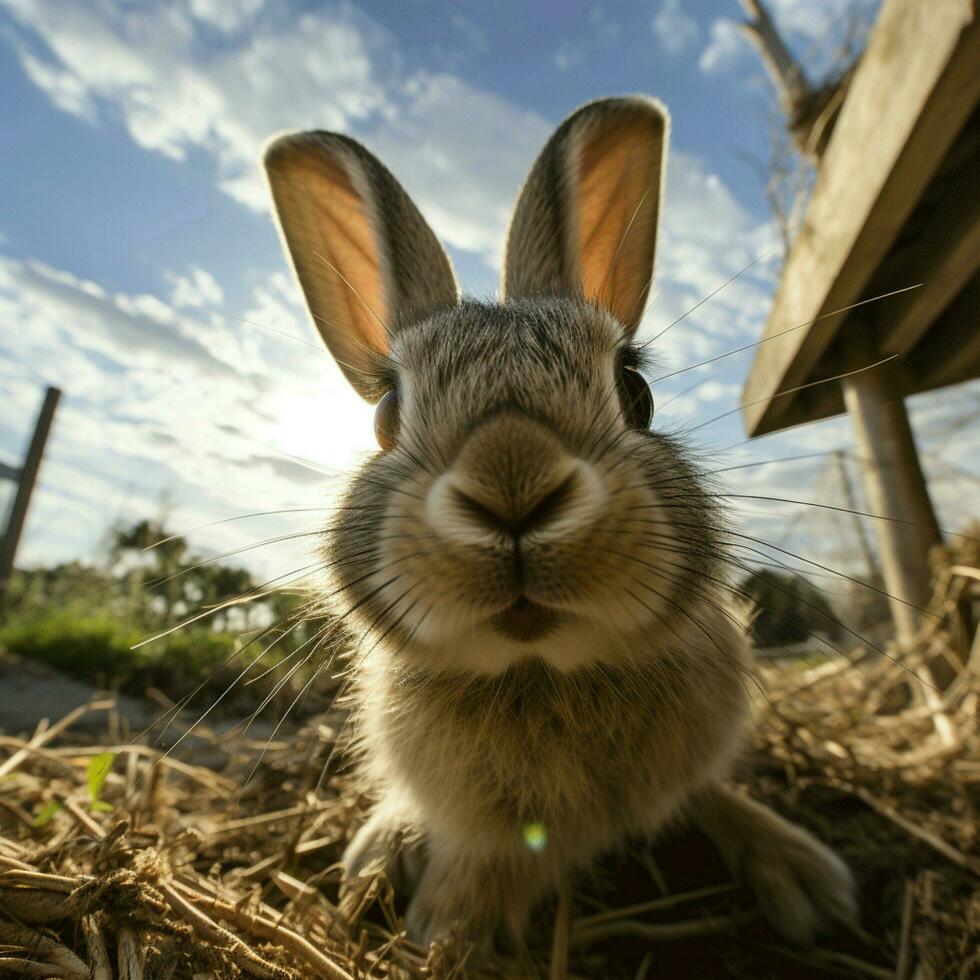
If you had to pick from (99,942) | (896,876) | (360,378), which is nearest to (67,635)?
(360,378)

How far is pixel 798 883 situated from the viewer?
1862mm

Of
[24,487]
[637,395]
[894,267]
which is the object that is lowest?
[637,395]

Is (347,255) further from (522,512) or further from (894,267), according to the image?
(894,267)

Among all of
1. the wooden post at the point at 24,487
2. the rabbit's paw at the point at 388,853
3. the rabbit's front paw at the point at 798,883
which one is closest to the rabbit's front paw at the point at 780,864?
the rabbit's front paw at the point at 798,883

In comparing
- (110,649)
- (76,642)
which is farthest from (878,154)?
(76,642)

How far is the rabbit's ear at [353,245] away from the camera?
2197mm

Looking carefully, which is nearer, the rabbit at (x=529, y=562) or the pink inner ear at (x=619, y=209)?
the rabbit at (x=529, y=562)

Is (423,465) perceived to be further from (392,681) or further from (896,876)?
(896,876)

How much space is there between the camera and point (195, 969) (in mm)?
1132

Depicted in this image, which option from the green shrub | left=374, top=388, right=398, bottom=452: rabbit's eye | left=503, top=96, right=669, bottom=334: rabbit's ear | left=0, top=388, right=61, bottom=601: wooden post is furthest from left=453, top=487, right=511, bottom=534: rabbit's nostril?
left=0, top=388, right=61, bottom=601: wooden post

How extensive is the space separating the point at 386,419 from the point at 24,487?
10805mm

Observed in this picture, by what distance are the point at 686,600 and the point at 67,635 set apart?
8313 mm

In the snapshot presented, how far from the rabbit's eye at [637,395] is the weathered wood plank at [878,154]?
2.99ft

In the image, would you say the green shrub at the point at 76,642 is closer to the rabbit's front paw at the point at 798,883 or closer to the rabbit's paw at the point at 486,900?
the rabbit's paw at the point at 486,900
